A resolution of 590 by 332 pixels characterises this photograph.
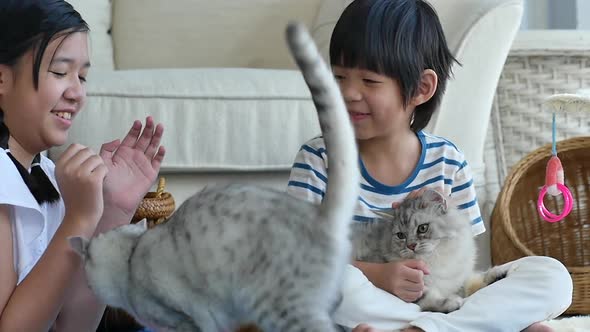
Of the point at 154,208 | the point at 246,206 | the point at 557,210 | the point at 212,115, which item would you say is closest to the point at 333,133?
the point at 246,206

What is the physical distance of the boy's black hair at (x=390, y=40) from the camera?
1.60m

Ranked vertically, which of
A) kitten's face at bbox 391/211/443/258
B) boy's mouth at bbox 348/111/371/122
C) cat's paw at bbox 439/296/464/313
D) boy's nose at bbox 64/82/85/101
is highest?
boy's nose at bbox 64/82/85/101

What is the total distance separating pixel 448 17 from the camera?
2248mm

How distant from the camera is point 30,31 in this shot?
1367mm

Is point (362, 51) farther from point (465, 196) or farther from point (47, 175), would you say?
point (47, 175)

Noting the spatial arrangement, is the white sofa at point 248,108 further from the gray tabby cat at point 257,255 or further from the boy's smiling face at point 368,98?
the gray tabby cat at point 257,255

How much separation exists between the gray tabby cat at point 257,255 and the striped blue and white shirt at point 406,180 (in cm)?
62

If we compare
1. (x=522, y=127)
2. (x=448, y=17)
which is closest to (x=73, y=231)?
(x=448, y=17)

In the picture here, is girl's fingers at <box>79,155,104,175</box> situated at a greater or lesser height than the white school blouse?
greater

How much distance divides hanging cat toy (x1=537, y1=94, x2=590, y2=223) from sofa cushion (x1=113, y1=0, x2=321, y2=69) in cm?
118

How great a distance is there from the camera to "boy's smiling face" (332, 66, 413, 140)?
5.27 feet

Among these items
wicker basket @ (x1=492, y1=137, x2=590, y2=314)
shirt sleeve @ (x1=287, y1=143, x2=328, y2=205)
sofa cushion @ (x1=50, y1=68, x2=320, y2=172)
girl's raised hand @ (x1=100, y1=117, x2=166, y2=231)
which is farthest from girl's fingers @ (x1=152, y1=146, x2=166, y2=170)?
wicker basket @ (x1=492, y1=137, x2=590, y2=314)

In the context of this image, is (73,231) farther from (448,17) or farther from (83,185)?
(448,17)

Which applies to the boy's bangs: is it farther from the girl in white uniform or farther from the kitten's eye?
the girl in white uniform
